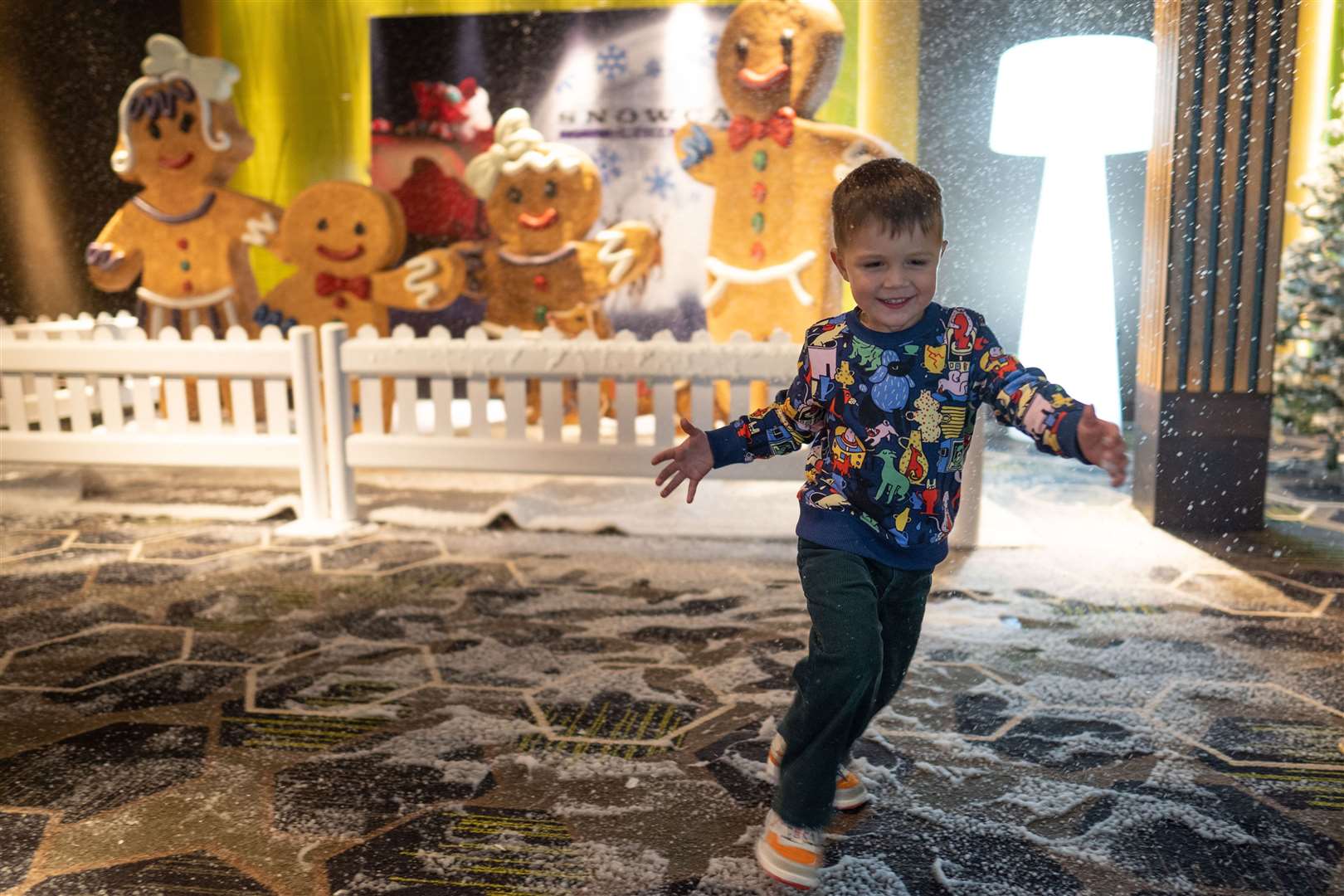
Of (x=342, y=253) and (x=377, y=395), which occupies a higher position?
(x=342, y=253)

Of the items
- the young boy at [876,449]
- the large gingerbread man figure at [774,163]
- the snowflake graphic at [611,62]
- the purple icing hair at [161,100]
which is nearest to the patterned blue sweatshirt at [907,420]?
the young boy at [876,449]

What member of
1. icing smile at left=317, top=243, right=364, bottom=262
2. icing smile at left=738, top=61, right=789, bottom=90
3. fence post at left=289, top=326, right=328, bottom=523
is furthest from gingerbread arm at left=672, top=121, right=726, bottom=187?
fence post at left=289, top=326, right=328, bottom=523

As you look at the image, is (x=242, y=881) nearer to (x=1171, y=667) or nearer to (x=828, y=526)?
(x=828, y=526)

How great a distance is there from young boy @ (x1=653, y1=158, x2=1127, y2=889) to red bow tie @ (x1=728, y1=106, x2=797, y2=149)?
321cm

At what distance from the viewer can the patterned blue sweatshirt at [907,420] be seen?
1.54 metres

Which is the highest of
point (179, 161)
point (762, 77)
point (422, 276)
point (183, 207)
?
point (762, 77)

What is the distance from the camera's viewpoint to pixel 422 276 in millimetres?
4969

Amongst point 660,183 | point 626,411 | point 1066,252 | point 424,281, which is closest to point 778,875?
point 626,411

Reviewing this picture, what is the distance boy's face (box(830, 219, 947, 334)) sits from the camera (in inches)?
59.3

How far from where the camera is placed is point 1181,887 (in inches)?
58.7

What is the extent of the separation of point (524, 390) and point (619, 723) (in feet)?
5.86

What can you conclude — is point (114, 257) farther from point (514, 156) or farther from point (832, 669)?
point (832, 669)

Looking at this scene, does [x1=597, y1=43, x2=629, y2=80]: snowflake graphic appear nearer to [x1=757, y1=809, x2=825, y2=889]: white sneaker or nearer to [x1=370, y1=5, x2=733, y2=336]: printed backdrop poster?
[x1=370, y1=5, x2=733, y2=336]: printed backdrop poster

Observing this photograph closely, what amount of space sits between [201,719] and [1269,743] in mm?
2084
